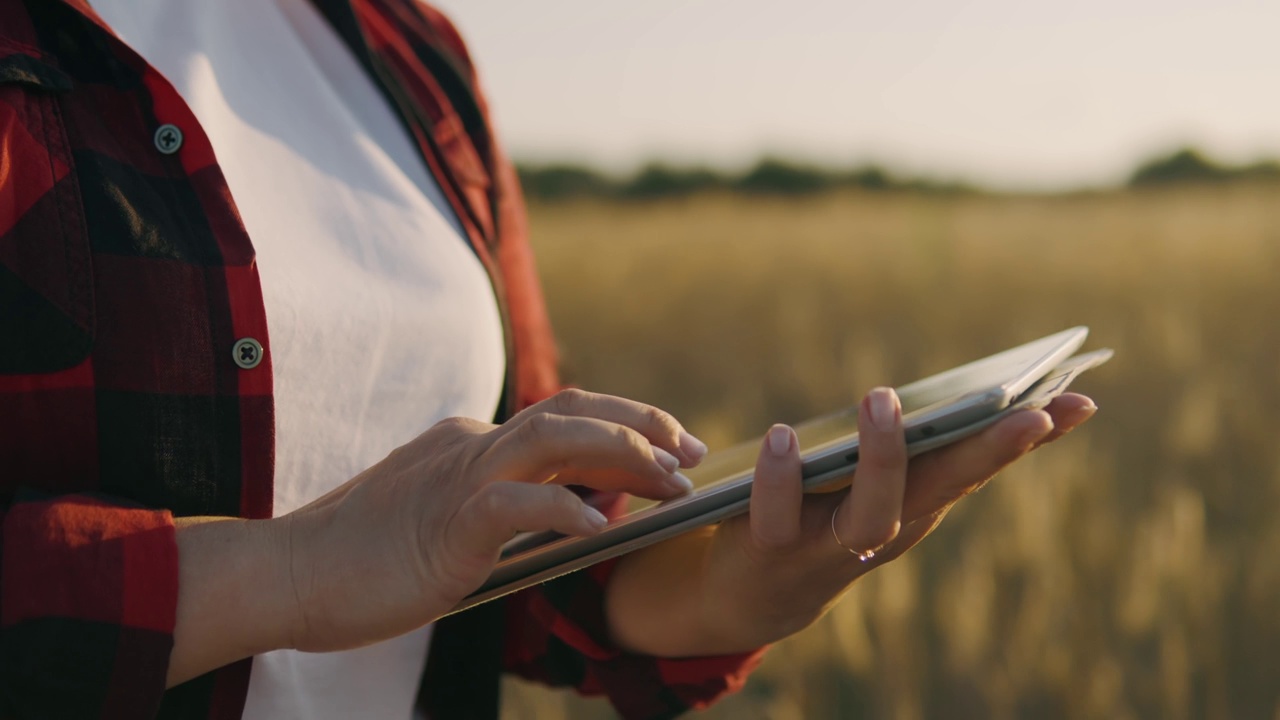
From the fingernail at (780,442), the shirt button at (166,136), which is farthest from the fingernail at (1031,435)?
the shirt button at (166,136)

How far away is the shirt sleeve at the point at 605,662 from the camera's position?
1.01 meters

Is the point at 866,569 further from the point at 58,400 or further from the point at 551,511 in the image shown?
the point at 58,400

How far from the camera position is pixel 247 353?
0.76 m

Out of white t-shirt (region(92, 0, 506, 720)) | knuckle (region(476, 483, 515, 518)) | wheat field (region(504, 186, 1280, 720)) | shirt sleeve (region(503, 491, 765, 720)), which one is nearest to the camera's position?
knuckle (region(476, 483, 515, 518))

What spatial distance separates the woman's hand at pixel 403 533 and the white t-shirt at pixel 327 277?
0.17 meters

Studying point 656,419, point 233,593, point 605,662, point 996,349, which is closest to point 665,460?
point 656,419

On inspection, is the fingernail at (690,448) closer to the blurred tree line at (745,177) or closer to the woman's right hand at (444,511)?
the woman's right hand at (444,511)

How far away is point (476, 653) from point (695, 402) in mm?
3774

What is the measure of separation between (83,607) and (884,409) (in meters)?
0.49

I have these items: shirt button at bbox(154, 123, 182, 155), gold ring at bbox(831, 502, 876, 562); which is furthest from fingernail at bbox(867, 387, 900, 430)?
shirt button at bbox(154, 123, 182, 155)

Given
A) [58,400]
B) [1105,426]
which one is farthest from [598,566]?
[1105,426]

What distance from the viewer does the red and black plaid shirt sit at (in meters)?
0.64

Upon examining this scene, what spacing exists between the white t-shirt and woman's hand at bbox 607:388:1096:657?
0.72 ft

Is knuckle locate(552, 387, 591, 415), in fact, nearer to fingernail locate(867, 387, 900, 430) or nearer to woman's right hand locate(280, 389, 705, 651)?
woman's right hand locate(280, 389, 705, 651)
